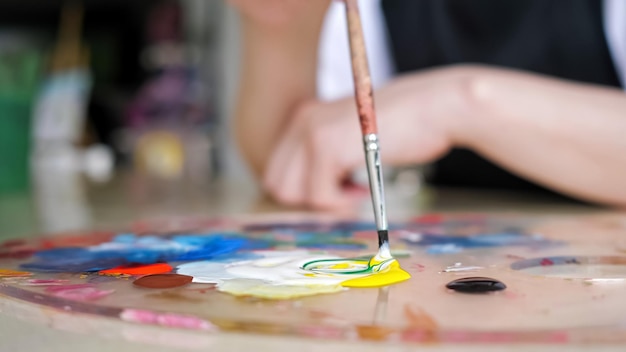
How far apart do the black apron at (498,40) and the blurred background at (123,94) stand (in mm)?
294

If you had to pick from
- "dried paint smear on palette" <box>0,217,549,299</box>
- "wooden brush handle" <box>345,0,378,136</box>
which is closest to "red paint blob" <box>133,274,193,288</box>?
"dried paint smear on palette" <box>0,217,549,299</box>

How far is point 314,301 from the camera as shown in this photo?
271 millimetres

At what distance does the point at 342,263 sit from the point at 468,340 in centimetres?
13

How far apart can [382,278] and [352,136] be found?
36cm

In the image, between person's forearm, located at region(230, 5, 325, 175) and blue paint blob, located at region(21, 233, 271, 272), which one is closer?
blue paint blob, located at region(21, 233, 271, 272)

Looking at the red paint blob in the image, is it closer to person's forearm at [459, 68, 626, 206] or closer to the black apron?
person's forearm at [459, 68, 626, 206]

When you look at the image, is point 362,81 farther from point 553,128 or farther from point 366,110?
point 553,128

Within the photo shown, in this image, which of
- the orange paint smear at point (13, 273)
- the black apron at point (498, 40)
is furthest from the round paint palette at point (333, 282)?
the black apron at point (498, 40)

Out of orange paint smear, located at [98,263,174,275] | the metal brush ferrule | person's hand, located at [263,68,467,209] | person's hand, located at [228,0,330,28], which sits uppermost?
person's hand, located at [228,0,330,28]

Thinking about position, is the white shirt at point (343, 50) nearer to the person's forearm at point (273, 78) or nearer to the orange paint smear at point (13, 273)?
the person's forearm at point (273, 78)

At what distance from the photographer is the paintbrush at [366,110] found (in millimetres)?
362

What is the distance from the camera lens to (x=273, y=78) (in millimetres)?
804

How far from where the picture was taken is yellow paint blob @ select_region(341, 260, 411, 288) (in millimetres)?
298

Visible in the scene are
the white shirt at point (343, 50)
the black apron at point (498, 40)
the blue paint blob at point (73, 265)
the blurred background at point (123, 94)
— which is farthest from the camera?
the blurred background at point (123, 94)
